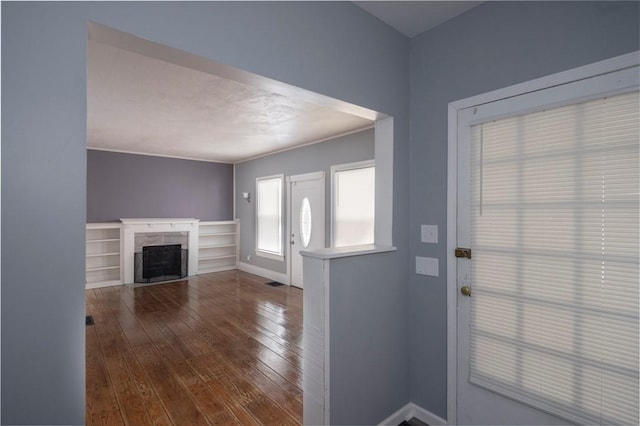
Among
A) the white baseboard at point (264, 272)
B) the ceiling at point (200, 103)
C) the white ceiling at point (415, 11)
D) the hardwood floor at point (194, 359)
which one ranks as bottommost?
the hardwood floor at point (194, 359)

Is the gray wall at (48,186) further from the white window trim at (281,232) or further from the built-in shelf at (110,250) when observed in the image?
the built-in shelf at (110,250)

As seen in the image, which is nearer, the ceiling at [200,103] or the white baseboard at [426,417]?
the ceiling at [200,103]

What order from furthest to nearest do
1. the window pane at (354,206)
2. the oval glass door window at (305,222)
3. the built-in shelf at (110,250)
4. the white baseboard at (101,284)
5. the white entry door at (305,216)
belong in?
1. the built-in shelf at (110,250)
2. the white baseboard at (101,284)
3. the oval glass door window at (305,222)
4. the white entry door at (305,216)
5. the window pane at (354,206)

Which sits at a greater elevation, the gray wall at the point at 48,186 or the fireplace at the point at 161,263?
the gray wall at the point at 48,186

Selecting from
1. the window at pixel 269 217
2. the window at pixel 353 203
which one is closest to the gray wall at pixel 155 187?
the window at pixel 269 217

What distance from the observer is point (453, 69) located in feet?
6.75

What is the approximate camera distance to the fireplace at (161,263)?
20.3ft

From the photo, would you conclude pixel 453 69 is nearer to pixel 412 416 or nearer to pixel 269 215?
pixel 412 416

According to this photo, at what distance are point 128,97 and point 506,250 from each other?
367cm

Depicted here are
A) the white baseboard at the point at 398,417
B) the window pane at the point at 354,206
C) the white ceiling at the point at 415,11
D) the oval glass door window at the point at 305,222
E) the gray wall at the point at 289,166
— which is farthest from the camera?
the oval glass door window at the point at 305,222

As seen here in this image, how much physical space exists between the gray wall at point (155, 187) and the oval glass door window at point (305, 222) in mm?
2757

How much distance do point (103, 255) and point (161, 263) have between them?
1.01 meters

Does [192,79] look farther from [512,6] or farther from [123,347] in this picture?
[123,347]

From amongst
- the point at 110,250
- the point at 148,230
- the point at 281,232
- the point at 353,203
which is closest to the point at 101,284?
the point at 110,250
